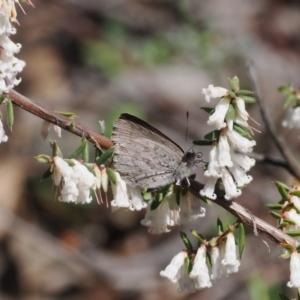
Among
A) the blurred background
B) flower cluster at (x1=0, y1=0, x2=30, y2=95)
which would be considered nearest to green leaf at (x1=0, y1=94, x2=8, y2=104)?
flower cluster at (x1=0, y1=0, x2=30, y2=95)

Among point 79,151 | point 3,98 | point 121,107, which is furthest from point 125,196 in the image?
point 121,107

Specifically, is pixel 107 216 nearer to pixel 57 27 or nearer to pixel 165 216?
pixel 57 27

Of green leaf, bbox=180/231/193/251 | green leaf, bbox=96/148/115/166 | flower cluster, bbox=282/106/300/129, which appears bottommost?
green leaf, bbox=180/231/193/251

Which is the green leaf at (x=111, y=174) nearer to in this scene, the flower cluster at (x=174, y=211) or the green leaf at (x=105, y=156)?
the green leaf at (x=105, y=156)

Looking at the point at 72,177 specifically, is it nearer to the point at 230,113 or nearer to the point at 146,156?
the point at 146,156

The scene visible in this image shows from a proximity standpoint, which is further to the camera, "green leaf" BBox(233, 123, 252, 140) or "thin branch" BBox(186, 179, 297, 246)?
"thin branch" BBox(186, 179, 297, 246)

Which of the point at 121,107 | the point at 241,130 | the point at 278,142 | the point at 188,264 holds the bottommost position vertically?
the point at 121,107

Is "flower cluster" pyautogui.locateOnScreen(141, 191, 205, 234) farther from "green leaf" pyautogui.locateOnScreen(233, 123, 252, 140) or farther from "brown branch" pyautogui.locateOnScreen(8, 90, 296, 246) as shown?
"green leaf" pyautogui.locateOnScreen(233, 123, 252, 140)
